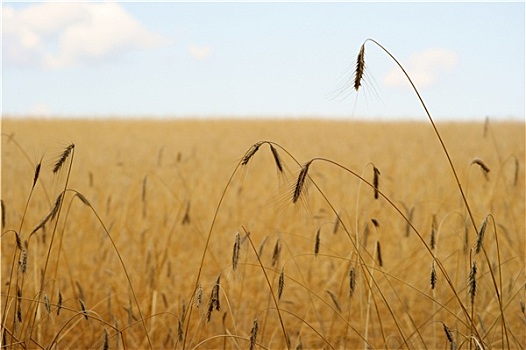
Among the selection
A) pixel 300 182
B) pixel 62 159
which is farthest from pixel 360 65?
pixel 62 159

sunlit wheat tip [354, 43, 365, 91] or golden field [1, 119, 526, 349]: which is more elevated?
sunlit wheat tip [354, 43, 365, 91]

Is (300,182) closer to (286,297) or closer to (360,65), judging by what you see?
(360,65)

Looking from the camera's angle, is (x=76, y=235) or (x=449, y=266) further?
(x=76, y=235)

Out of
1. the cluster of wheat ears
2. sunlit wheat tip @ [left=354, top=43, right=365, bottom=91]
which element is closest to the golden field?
the cluster of wheat ears

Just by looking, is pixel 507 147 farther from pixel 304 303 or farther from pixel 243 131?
pixel 304 303

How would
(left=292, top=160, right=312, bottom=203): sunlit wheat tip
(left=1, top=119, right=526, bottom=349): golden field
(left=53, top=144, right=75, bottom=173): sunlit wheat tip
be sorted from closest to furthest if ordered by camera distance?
(left=292, top=160, right=312, bottom=203): sunlit wheat tip
(left=53, top=144, right=75, bottom=173): sunlit wheat tip
(left=1, top=119, right=526, bottom=349): golden field

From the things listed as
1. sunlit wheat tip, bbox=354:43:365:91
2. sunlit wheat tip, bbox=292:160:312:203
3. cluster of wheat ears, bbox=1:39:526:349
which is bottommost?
cluster of wheat ears, bbox=1:39:526:349

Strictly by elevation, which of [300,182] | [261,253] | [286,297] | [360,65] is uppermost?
[360,65]

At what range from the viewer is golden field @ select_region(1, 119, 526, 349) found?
1653 millimetres

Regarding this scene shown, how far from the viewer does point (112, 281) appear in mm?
3098

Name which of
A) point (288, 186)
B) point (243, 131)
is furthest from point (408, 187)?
point (243, 131)

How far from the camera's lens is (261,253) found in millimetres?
2096

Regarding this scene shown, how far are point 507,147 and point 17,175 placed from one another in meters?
7.23

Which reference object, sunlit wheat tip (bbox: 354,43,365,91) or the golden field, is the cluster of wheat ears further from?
sunlit wheat tip (bbox: 354,43,365,91)
